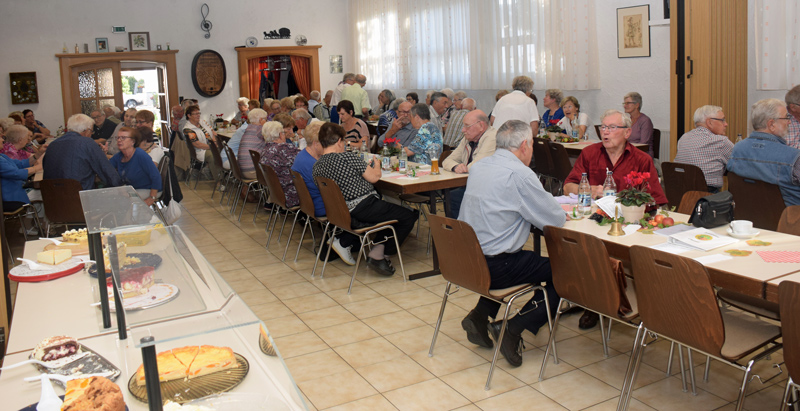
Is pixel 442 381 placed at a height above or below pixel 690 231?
below

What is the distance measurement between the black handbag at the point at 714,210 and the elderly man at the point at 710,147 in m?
1.91

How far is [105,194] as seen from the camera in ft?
8.66

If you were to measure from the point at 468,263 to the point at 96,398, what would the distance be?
7.00 feet

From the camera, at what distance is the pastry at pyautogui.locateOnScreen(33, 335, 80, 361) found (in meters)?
2.08

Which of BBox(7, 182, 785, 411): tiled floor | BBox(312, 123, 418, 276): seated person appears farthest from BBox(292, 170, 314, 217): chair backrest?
BBox(7, 182, 785, 411): tiled floor

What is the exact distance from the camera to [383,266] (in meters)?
5.43

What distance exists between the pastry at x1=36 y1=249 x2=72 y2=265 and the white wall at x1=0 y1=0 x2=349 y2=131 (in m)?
11.4

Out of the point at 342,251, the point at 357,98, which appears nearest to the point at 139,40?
the point at 357,98

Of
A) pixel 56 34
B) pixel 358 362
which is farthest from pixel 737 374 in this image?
pixel 56 34

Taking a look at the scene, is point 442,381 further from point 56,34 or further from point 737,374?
point 56,34

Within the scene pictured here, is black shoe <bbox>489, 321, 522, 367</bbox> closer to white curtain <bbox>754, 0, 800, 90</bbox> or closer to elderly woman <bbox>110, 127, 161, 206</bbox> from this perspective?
elderly woman <bbox>110, 127, 161, 206</bbox>

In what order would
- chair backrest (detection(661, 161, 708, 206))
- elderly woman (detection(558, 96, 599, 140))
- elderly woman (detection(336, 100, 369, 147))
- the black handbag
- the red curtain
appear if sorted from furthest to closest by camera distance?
the red curtain
elderly woman (detection(558, 96, 599, 140))
elderly woman (detection(336, 100, 369, 147))
chair backrest (detection(661, 161, 708, 206))
the black handbag

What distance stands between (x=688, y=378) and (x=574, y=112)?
5428 millimetres

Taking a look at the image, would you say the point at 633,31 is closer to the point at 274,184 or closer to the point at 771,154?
the point at 771,154
